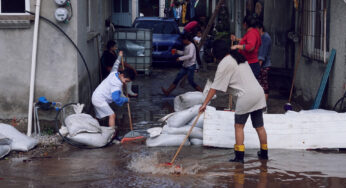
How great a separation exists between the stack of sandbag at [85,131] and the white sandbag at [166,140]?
0.68m

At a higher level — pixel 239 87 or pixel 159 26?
pixel 159 26

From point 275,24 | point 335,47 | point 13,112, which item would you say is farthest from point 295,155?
point 275,24

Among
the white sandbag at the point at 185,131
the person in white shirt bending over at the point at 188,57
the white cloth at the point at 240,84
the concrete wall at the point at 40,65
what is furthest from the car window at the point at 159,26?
the white cloth at the point at 240,84

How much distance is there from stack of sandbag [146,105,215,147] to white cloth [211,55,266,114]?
3.75 ft

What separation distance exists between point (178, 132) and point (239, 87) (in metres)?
1.56

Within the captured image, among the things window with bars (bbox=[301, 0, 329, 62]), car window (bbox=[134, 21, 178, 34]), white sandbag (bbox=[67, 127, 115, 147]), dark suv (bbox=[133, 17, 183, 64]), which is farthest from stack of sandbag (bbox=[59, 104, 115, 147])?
car window (bbox=[134, 21, 178, 34])

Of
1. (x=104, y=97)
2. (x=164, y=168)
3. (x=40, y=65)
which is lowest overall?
(x=164, y=168)

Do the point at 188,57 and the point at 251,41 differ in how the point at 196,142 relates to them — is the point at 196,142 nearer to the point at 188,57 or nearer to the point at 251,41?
the point at 251,41

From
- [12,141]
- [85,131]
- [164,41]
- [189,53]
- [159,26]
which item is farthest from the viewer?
[159,26]

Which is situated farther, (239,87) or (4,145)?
(4,145)

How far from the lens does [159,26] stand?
62.3 ft

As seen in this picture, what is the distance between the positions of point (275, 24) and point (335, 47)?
16.1ft

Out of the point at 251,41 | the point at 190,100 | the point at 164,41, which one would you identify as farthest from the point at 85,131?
the point at 164,41

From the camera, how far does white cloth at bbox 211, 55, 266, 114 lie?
6.87 metres
